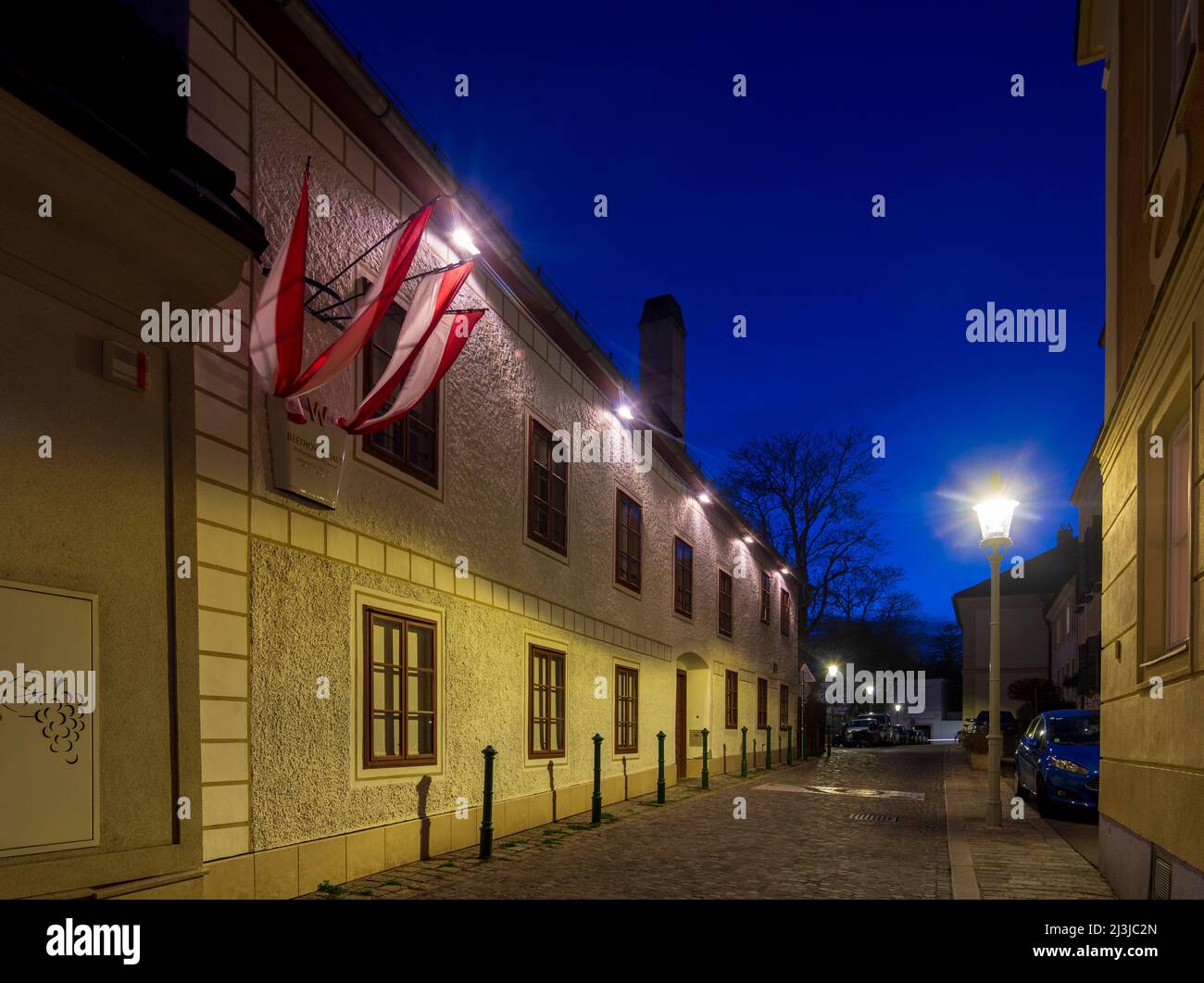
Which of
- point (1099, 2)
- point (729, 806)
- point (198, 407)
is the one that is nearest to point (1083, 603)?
point (729, 806)

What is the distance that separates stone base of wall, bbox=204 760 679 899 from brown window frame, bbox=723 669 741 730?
11.2 metres

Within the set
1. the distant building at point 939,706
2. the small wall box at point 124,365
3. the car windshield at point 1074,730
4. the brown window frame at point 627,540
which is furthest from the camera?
the distant building at point 939,706

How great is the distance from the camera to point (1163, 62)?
6574 mm

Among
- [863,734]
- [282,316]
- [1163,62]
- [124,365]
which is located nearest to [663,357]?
[1163,62]

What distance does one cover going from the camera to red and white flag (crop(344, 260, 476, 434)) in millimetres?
7625

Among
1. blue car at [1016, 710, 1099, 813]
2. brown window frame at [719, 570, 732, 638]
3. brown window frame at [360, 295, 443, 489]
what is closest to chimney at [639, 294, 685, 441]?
brown window frame at [719, 570, 732, 638]

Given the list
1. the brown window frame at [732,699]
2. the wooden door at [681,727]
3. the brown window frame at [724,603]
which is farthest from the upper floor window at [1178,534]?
the brown window frame at [732,699]

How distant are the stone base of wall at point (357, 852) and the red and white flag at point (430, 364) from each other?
3295mm

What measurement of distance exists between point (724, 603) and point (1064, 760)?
12.2 metres

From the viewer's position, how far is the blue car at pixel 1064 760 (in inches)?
476

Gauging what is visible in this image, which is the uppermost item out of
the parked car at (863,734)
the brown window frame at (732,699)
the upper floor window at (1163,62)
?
the upper floor window at (1163,62)

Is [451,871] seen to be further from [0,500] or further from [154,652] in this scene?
[0,500]

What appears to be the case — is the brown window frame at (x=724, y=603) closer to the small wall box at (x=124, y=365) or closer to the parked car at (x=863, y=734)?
the small wall box at (x=124, y=365)

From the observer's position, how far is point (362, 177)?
887 cm
